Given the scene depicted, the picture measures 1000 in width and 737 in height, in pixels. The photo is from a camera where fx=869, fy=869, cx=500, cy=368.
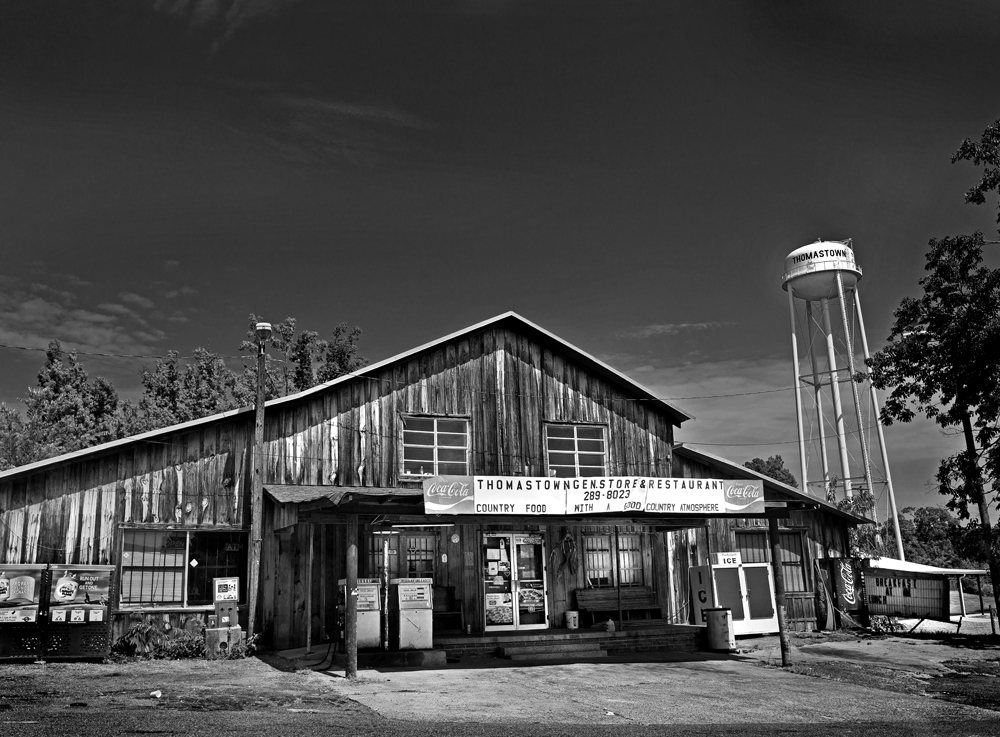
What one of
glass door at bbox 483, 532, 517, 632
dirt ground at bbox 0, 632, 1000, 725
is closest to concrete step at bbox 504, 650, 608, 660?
glass door at bbox 483, 532, 517, 632

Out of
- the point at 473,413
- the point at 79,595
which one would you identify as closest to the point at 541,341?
the point at 473,413

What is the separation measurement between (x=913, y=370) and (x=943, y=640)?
7.16 meters

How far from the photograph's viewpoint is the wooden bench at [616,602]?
2022cm

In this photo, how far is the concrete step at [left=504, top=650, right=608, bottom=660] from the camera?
56.4 feet

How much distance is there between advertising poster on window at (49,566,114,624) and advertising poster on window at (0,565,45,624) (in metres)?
0.28

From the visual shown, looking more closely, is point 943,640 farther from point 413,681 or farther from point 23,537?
point 23,537

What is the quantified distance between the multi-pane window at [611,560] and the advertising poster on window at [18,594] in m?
11.6

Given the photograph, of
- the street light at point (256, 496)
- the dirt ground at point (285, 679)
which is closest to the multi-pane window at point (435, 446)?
the street light at point (256, 496)

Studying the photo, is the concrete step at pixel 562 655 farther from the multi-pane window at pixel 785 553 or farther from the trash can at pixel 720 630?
the multi-pane window at pixel 785 553

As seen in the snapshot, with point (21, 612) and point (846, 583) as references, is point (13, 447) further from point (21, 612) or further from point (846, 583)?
point (846, 583)

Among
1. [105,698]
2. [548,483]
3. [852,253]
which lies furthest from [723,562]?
[852,253]

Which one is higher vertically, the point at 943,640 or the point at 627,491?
the point at 627,491

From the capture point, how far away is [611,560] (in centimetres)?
2105

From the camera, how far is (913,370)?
2412cm
